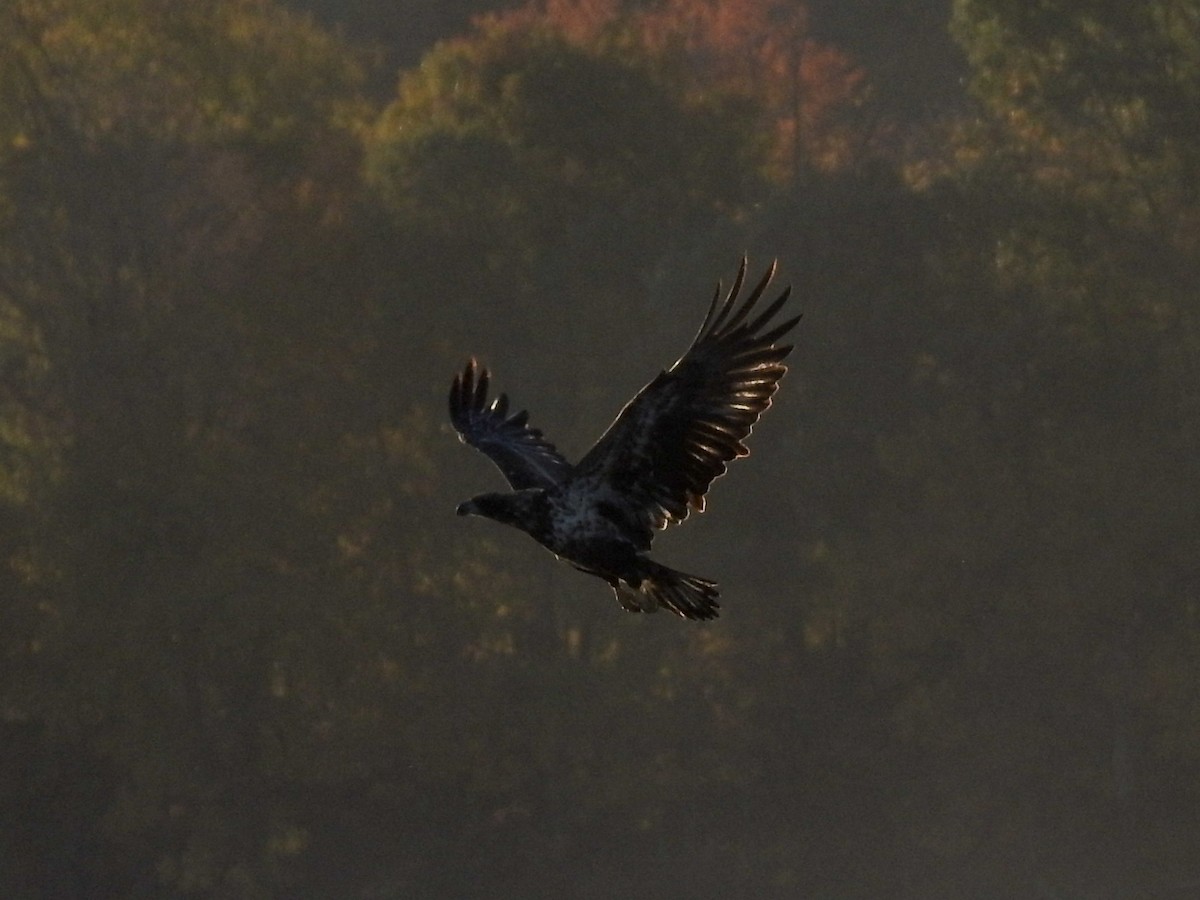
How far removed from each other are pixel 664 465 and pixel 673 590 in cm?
61

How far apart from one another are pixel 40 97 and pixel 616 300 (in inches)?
312

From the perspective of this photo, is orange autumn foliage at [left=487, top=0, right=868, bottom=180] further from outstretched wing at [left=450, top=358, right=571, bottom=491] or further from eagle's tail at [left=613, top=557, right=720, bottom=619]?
eagle's tail at [left=613, top=557, right=720, bottom=619]

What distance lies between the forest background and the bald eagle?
22.0 metres

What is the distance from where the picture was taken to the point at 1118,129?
35312 mm

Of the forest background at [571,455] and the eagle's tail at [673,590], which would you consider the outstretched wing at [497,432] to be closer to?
the eagle's tail at [673,590]

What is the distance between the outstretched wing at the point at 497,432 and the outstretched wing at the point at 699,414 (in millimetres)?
1144

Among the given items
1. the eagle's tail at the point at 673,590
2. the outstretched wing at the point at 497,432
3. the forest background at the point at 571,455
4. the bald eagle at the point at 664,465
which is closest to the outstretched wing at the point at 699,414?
the bald eagle at the point at 664,465

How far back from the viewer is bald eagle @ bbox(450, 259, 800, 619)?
1240 cm

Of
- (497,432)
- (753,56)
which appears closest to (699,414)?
(497,432)

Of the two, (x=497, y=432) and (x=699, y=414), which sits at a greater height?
(x=497, y=432)

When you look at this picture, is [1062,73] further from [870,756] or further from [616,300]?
[870,756]

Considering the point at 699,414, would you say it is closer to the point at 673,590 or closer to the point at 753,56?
the point at 673,590

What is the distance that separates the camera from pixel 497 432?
1431cm

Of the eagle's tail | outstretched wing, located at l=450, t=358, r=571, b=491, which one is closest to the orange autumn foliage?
outstretched wing, located at l=450, t=358, r=571, b=491
